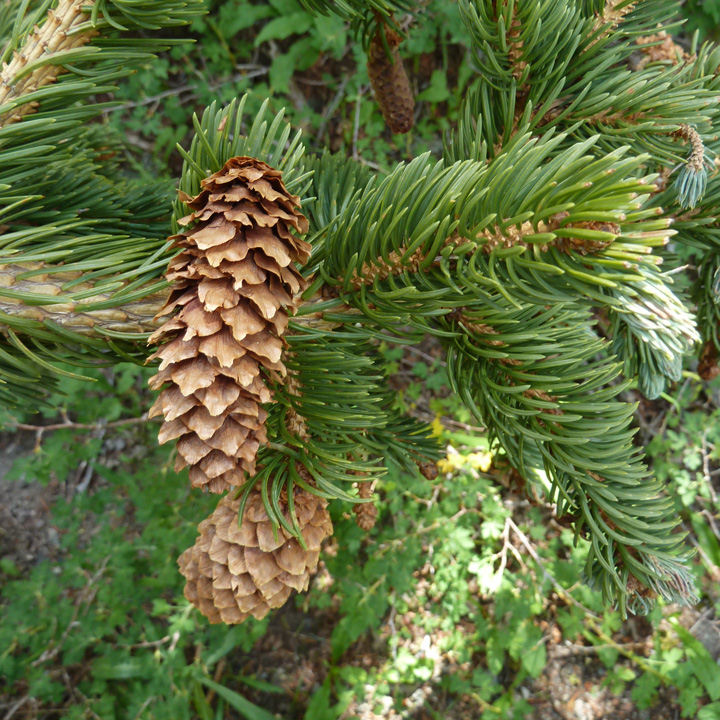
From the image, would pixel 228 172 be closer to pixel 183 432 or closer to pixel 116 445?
pixel 183 432

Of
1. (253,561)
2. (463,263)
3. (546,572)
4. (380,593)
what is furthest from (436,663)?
(463,263)

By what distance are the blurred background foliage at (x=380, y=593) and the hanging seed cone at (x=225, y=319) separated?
4.18ft

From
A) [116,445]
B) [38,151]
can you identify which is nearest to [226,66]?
[116,445]

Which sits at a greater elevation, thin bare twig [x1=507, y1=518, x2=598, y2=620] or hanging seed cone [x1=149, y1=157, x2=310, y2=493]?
hanging seed cone [x1=149, y1=157, x2=310, y2=493]

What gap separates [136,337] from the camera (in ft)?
2.16

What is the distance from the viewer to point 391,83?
3.49ft

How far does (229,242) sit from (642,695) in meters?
2.12

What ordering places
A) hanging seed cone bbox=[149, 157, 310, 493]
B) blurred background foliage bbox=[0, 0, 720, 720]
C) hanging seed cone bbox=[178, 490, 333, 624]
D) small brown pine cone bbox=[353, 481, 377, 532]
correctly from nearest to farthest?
hanging seed cone bbox=[149, 157, 310, 493] → hanging seed cone bbox=[178, 490, 333, 624] → small brown pine cone bbox=[353, 481, 377, 532] → blurred background foliage bbox=[0, 0, 720, 720]

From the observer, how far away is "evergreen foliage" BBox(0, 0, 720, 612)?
2.09 ft

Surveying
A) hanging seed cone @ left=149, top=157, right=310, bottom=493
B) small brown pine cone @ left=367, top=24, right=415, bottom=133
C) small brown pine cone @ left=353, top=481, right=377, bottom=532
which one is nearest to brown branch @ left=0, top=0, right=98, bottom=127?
hanging seed cone @ left=149, top=157, right=310, bottom=493

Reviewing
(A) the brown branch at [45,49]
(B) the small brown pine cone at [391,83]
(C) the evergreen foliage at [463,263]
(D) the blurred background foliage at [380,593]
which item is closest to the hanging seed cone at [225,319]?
(C) the evergreen foliage at [463,263]

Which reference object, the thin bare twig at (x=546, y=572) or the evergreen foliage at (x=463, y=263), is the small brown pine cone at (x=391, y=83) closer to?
the evergreen foliage at (x=463, y=263)

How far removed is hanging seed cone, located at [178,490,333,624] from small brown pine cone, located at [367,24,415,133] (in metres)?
0.75

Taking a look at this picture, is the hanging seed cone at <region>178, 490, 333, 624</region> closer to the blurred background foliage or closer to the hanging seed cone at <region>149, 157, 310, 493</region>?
the hanging seed cone at <region>149, 157, 310, 493</region>
